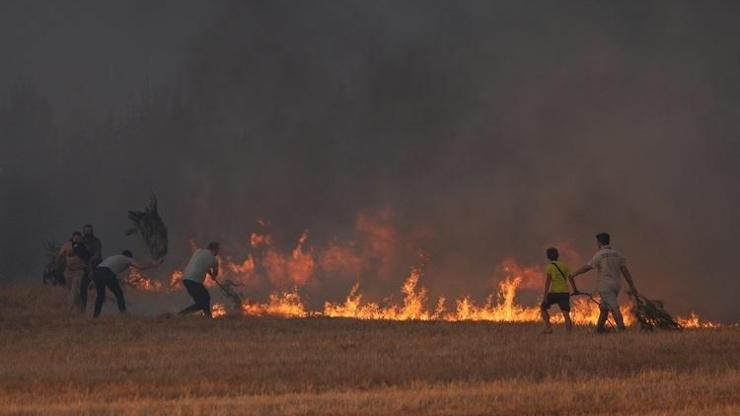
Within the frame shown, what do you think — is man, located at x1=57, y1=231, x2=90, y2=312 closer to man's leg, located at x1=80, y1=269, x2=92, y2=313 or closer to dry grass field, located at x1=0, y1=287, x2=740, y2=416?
man's leg, located at x1=80, y1=269, x2=92, y2=313

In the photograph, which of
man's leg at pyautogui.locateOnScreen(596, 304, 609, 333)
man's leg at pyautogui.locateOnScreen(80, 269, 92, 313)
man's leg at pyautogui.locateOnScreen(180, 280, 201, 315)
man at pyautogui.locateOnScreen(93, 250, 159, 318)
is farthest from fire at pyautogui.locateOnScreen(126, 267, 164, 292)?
man's leg at pyautogui.locateOnScreen(596, 304, 609, 333)

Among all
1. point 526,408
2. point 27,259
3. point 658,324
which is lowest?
point 526,408

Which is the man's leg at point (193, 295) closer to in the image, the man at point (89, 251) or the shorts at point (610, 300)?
the man at point (89, 251)

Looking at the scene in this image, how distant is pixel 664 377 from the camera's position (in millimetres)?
17344

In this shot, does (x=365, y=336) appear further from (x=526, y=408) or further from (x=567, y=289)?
(x=526, y=408)

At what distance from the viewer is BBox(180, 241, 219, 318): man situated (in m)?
28.2

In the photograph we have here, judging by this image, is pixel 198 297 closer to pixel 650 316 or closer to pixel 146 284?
pixel 650 316

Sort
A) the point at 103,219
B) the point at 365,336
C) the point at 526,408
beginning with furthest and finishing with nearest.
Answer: the point at 103,219, the point at 365,336, the point at 526,408

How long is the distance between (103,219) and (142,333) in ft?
281

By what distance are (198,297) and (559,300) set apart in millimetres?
8287

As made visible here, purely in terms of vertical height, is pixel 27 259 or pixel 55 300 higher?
pixel 27 259

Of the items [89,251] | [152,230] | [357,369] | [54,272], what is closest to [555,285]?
[357,369]

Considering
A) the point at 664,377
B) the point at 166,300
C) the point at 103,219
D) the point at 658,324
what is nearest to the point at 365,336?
the point at 658,324

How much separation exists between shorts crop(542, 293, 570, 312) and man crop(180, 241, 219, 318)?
308 inches
